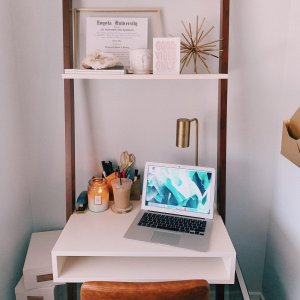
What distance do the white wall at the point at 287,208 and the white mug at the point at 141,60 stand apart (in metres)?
0.62

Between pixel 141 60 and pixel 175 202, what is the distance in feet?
2.02

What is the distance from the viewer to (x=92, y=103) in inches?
63.6

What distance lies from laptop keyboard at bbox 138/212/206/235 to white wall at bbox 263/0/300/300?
39 cm

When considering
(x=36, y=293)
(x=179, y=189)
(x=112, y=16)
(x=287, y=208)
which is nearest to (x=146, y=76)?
(x=112, y=16)

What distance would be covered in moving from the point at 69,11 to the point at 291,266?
4.78ft

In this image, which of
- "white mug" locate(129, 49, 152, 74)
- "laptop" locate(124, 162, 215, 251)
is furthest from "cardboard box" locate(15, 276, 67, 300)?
"white mug" locate(129, 49, 152, 74)

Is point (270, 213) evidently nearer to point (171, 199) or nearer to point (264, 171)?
point (264, 171)

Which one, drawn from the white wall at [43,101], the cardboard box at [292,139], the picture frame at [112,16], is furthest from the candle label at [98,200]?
the cardboard box at [292,139]

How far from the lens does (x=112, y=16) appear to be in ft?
4.96

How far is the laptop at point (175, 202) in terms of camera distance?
137 centimetres

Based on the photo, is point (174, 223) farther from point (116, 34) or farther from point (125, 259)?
point (116, 34)

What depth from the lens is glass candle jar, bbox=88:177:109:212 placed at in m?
1.50

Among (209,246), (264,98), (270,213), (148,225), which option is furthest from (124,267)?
(264,98)

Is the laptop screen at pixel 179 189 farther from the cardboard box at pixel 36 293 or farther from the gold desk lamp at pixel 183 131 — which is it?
the cardboard box at pixel 36 293
